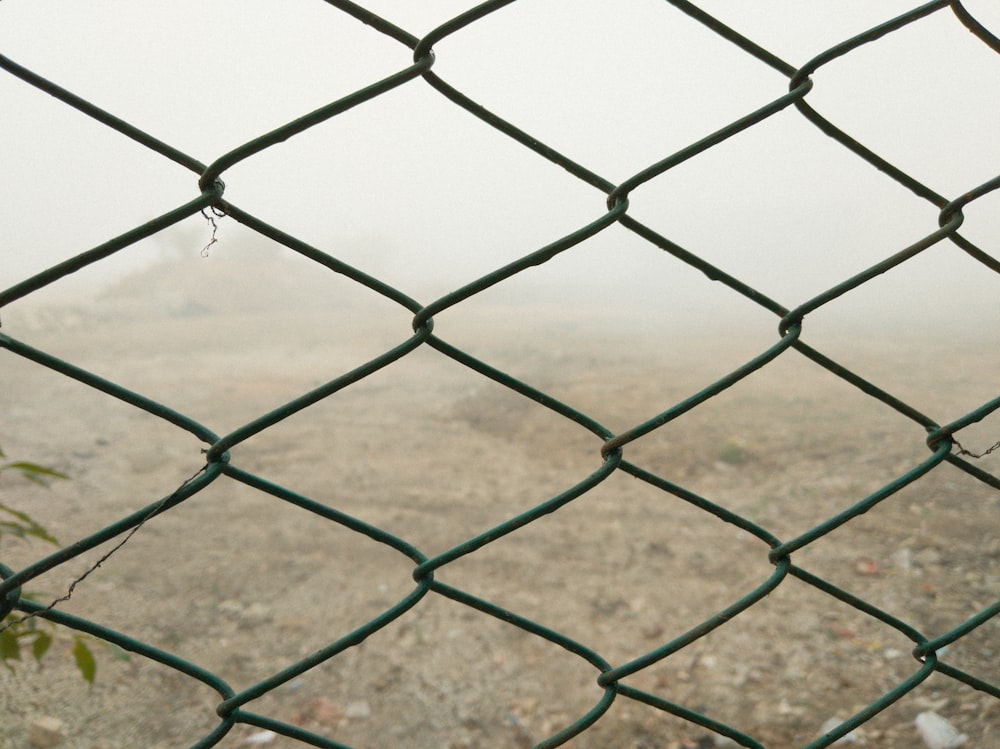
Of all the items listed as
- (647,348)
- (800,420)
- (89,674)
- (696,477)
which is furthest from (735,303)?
(89,674)

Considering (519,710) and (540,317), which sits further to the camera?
(540,317)

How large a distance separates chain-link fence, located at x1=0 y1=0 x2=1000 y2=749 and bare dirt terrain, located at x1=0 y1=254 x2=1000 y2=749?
0.08ft

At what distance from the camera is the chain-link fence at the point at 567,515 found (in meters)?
0.51

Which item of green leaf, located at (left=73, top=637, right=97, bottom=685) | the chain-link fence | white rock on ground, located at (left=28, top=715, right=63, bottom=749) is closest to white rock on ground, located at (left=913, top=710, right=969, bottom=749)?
the chain-link fence

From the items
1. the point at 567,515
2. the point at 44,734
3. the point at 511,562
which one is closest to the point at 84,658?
the point at 44,734

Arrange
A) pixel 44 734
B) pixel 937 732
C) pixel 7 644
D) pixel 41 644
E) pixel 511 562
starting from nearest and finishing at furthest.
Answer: pixel 7 644, pixel 41 644, pixel 937 732, pixel 44 734, pixel 511 562

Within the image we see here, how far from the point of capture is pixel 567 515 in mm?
4137

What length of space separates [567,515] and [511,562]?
0.61 meters

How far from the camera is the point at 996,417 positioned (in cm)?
520

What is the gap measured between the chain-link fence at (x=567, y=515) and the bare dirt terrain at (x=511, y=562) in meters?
0.03

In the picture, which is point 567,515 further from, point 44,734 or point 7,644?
point 7,644

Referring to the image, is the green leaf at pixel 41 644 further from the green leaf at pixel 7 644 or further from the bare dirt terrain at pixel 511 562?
the bare dirt terrain at pixel 511 562

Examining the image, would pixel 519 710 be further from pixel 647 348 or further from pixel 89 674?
pixel 647 348

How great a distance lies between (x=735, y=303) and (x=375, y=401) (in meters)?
13.9
